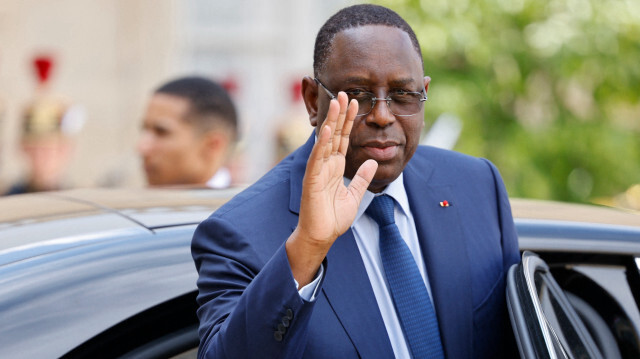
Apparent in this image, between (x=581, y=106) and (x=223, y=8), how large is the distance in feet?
25.9

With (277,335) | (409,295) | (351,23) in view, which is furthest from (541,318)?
(351,23)

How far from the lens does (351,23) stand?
206cm

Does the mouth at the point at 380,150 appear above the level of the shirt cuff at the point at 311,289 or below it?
above

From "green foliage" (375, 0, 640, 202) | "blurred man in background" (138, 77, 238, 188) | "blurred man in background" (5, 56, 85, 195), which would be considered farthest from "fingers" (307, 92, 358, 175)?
"green foliage" (375, 0, 640, 202)

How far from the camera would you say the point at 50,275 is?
191cm

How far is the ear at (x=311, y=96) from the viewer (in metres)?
2.15

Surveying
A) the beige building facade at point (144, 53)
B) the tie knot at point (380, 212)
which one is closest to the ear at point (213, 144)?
the tie knot at point (380, 212)

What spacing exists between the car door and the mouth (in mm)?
448

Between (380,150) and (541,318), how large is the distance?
552 mm

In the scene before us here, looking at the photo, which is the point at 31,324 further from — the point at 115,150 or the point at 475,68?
the point at 115,150

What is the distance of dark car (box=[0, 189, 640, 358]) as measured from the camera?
185cm

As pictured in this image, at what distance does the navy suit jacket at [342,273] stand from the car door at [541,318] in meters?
0.14

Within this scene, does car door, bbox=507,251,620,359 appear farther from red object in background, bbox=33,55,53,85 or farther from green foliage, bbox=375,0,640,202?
red object in background, bbox=33,55,53,85

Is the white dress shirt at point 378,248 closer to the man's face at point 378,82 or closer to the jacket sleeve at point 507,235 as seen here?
the man's face at point 378,82
